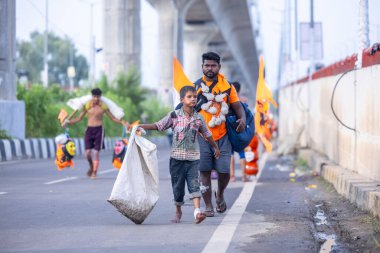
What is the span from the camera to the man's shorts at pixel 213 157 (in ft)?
34.8

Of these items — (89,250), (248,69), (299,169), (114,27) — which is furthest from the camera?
(248,69)

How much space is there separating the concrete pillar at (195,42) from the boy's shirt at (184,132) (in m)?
63.7

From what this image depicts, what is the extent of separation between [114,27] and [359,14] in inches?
1083

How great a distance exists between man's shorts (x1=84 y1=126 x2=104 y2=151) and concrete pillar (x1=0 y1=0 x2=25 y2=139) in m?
8.17

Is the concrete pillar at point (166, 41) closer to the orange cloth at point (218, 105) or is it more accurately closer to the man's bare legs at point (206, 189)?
the orange cloth at point (218, 105)

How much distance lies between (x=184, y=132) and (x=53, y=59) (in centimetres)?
13966

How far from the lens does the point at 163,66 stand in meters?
54.4

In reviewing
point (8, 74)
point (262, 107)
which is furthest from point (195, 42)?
point (262, 107)

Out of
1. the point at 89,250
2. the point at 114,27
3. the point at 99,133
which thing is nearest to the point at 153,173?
the point at 89,250

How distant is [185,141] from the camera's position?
32.2ft

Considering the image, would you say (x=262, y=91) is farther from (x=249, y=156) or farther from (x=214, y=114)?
(x=214, y=114)

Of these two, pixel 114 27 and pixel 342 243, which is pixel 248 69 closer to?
pixel 114 27

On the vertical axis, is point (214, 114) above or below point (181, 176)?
above

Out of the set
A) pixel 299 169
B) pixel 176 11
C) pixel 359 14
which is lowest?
pixel 299 169
